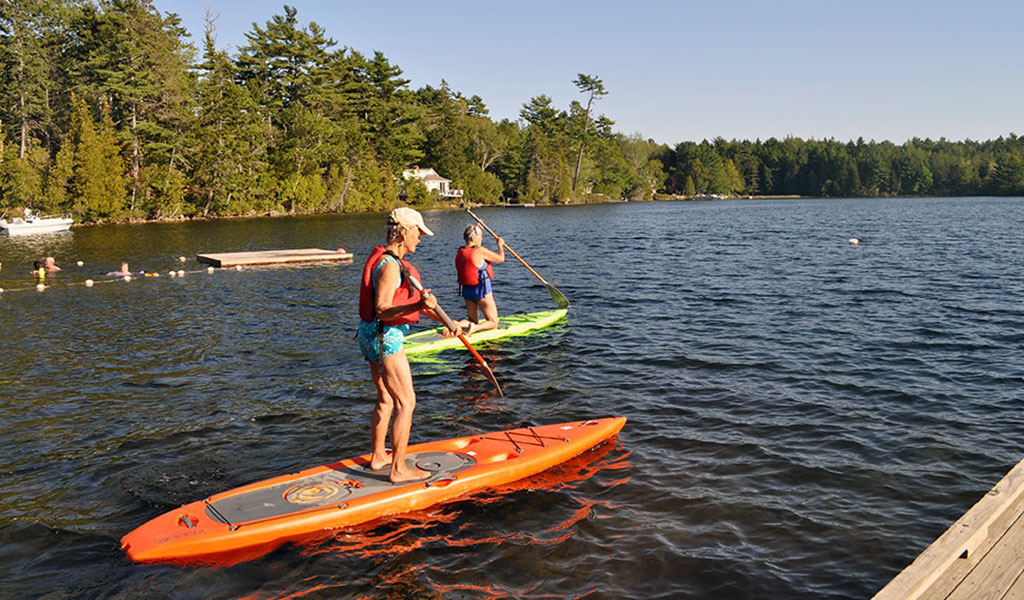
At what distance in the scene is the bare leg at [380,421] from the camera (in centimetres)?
632

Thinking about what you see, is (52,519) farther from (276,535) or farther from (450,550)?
(450,550)

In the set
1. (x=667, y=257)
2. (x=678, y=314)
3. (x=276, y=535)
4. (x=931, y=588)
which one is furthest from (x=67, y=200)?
(x=931, y=588)

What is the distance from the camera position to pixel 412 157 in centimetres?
8512

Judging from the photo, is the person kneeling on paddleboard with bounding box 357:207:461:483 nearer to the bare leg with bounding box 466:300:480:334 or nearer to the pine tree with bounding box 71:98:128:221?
the bare leg with bounding box 466:300:480:334

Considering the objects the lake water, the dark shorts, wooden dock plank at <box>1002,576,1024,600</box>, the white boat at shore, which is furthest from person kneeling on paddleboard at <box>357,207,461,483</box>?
the white boat at shore

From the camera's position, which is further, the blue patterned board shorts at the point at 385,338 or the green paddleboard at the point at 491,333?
the green paddleboard at the point at 491,333

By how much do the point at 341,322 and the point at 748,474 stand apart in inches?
428

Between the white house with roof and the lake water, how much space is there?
6925 centimetres

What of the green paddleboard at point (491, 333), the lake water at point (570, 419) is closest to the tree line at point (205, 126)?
the lake water at point (570, 419)

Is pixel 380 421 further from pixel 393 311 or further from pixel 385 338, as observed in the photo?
pixel 393 311

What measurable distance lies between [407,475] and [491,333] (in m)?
6.95

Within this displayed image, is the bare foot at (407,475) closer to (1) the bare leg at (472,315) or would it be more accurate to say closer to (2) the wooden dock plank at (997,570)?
(2) the wooden dock plank at (997,570)

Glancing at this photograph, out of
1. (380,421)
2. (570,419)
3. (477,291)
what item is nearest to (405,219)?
(380,421)

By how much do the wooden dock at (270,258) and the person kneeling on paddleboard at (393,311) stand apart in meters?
22.5
